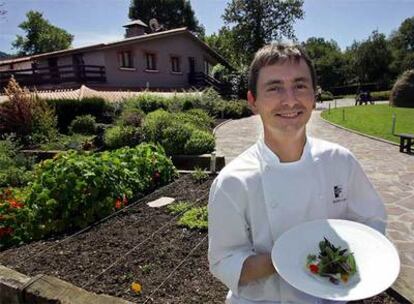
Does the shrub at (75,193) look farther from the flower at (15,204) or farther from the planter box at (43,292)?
the planter box at (43,292)

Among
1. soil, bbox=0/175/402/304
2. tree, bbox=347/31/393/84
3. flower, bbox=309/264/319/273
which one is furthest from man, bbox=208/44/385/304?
tree, bbox=347/31/393/84

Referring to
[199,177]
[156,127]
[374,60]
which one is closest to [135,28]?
[156,127]

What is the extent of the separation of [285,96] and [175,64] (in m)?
34.6

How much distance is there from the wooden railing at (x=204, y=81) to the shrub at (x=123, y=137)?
21594 mm

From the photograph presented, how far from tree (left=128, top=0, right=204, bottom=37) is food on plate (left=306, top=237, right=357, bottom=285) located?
66197mm

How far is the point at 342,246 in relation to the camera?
1.74 m

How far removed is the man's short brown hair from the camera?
1.79 m

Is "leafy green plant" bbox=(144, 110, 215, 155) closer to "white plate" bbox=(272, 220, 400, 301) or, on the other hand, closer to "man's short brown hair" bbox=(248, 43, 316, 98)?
"man's short brown hair" bbox=(248, 43, 316, 98)

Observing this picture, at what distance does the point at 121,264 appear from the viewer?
13.8 feet

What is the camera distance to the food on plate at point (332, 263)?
1.62 m

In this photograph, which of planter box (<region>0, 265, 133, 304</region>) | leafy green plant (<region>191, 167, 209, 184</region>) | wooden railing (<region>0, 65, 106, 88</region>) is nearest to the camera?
planter box (<region>0, 265, 133, 304</region>)

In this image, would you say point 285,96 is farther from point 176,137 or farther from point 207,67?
point 207,67

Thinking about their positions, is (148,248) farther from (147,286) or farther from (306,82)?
(306,82)

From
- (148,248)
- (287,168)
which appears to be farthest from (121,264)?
(287,168)
